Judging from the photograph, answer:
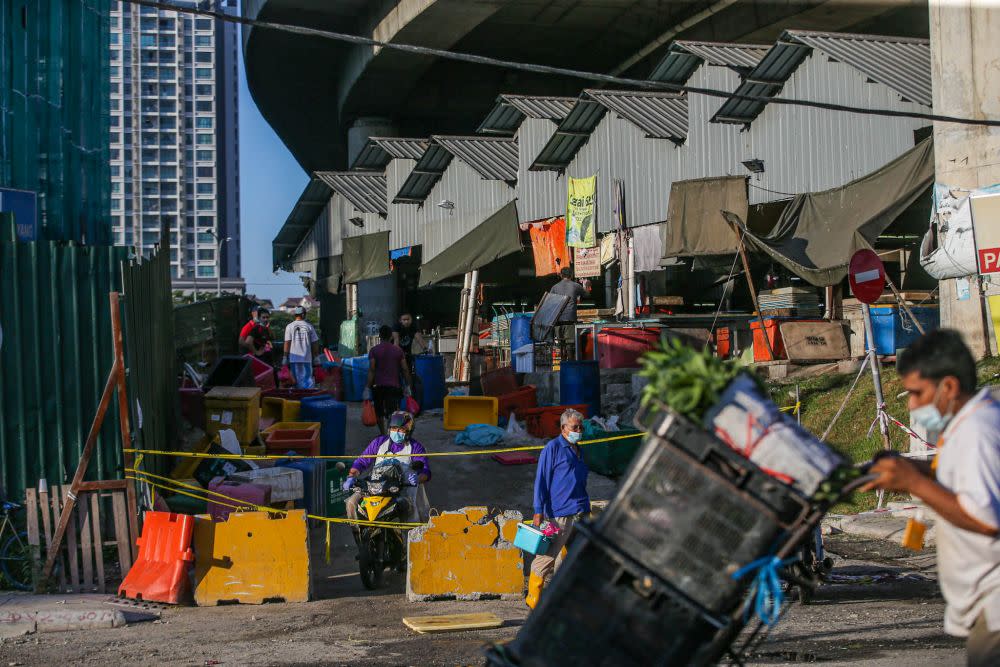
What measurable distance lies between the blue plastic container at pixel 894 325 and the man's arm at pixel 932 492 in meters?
14.4

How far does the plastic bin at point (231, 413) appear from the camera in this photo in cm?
1411

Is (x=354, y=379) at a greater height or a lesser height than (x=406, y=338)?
lesser

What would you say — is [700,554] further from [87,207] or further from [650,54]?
[650,54]

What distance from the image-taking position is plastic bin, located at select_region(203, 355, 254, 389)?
16859mm

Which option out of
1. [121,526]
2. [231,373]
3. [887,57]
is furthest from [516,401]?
[121,526]

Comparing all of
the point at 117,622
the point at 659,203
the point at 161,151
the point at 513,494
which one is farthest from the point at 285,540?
the point at 161,151

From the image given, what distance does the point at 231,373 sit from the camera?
17.2m

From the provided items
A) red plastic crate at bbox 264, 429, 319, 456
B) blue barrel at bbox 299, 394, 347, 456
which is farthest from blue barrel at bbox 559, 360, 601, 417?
red plastic crate at bbox 264, 429, 319, 456

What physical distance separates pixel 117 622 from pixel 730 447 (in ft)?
22.2

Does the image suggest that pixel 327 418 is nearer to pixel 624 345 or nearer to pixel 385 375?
pixel 385 375

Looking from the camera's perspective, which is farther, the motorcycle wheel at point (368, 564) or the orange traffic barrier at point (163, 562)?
the motorcycle wheel at point (368, 564)

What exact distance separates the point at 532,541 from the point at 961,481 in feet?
17.7

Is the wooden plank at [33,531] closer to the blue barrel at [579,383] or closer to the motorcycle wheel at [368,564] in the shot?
the motorcycle wheel at [368,564]

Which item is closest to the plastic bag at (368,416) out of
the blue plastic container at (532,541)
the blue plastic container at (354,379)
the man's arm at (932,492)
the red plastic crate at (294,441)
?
the red plastic crate at (294,441)
